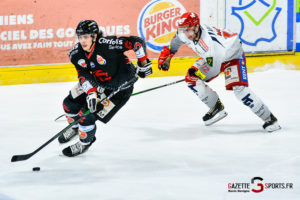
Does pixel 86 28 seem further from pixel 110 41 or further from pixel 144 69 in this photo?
pixel 144 69

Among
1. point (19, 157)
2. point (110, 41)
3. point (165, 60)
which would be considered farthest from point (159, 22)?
point (19, 157)

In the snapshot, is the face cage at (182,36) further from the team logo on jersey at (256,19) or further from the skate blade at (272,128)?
the team logo on jersey at (256,19)

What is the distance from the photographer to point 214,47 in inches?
175

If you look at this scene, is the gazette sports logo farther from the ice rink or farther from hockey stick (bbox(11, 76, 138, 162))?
hockey stick (bbox(11, 76, 138, 162))

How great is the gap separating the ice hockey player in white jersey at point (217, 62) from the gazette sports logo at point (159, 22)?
8.56 feet

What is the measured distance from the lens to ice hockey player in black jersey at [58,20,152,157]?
390cm

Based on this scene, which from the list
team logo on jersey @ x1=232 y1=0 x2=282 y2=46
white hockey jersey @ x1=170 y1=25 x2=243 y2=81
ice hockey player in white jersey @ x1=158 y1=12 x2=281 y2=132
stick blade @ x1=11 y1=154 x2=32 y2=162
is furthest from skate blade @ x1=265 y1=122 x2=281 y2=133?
team logo on jersey @ x1=232 y1=0 x2=282 y2=46

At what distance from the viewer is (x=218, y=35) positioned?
455cm

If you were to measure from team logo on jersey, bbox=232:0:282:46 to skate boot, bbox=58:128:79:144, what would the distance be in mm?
3451

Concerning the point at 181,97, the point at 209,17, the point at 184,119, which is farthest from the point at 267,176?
the point at 209,17

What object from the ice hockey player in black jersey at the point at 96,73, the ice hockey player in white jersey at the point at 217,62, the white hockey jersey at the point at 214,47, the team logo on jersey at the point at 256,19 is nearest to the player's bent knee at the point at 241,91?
the ice hockey player in white jersey at the point at 217,62

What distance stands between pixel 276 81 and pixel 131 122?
91.7 inches

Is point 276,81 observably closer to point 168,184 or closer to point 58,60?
point 58,60

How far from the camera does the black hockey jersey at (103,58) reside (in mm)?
4039
